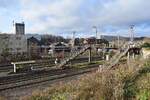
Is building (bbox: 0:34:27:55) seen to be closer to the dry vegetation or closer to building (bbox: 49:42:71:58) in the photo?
building (bbox: 49:42:71:58)

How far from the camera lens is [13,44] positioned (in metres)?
84.1

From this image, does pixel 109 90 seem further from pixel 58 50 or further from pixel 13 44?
pixel 58 50

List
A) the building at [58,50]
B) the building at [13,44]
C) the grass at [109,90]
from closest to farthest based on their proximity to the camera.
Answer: the grass at [109,90]
the building at [13,44]
the building at [58,50]

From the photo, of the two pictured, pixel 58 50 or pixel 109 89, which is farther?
pixel 58 50

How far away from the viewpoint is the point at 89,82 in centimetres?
1302

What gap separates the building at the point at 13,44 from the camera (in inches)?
3100

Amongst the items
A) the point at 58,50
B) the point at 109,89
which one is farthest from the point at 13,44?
the point at 109,89

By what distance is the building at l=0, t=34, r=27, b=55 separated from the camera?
7875 centimetres

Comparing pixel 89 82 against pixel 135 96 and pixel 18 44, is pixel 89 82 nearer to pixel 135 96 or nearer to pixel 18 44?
pixel 135 96

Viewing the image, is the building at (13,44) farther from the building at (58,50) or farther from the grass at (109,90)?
the grass at (109,90)

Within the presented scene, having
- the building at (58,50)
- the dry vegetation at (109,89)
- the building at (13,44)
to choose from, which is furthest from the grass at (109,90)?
the building at (58,50)

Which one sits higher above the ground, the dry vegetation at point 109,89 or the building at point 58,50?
the dry vegetation at point 109,89

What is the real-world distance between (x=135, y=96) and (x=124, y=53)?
3782cm

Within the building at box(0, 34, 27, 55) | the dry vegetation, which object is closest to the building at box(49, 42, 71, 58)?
the building at box(0, 34, 27, 55)
